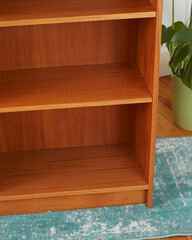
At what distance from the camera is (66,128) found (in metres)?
2.21

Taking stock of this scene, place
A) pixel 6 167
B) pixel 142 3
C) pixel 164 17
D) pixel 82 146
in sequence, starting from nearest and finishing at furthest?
pixel 142 3 → pixel 6 167 → pixel 82 146 → pixel 164 17

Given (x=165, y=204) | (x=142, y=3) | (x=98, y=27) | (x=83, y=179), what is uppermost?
(x=142, y=3)

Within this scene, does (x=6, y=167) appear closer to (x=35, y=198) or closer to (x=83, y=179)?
(x=35, y=198)

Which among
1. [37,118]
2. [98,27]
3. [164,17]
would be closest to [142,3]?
[98,27]

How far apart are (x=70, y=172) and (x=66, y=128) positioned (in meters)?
0.25

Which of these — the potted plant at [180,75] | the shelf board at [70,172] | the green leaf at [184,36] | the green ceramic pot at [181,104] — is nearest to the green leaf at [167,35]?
the potted plant at [180,75]

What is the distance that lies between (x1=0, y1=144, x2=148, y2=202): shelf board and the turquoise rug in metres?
0.13

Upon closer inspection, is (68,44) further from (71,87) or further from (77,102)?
(77,102)

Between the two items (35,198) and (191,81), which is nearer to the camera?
(35,198)

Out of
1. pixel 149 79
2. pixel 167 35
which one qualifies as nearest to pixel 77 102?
pixel 149 79

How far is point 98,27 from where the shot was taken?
1975 mm

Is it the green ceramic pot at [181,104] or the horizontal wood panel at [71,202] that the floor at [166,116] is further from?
the horizontal wood panel at [71,202]

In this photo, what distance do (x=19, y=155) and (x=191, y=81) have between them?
38.7 inches

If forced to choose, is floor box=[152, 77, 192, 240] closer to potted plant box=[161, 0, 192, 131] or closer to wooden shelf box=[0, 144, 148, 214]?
potted plant box=[161, 0, 192, 131]
